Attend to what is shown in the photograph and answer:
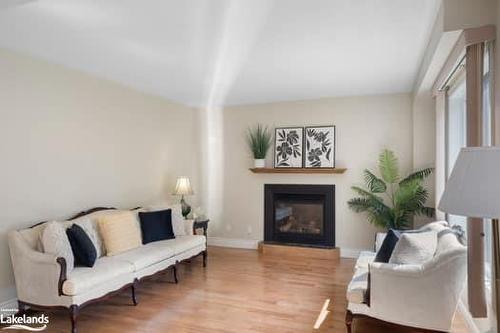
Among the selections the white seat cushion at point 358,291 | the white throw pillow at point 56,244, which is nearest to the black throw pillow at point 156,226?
the white throw pillow at point 56,244

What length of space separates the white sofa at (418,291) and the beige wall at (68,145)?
325cm

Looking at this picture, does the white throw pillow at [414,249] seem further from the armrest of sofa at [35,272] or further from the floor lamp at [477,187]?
the armrest of sofa at [35,272]

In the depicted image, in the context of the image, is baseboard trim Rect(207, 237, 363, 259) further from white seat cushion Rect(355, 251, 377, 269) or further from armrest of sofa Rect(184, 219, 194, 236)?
white seat cushion Rect(355, 251, 377, 269)

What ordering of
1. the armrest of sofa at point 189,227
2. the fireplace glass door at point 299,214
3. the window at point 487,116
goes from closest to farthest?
the window at point 487,116 < the armrest of sofa at point 189,227 < the fireplace glass door at point 299,214

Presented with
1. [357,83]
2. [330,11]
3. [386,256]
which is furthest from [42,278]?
[357,83]

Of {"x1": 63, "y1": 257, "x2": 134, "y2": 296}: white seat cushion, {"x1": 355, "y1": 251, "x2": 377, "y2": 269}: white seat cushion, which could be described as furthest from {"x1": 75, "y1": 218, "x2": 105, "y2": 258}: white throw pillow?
{"x1": 355, "y1": 251, "x2": 377, "y2": 269}: white seat cushion

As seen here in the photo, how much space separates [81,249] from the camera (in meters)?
3.17

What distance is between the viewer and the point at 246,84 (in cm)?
461

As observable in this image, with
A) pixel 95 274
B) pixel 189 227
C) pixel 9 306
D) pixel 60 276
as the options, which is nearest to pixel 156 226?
pixel 189 227

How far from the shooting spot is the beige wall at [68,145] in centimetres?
324

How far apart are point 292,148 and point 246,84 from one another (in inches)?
60.4

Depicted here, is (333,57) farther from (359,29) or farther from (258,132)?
(258,132)

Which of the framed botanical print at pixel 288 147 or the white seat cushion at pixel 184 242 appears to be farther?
the framed botanical print at pixel 288 147

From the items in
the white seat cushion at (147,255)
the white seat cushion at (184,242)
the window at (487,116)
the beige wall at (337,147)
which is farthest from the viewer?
the beige wall at (337,147)
